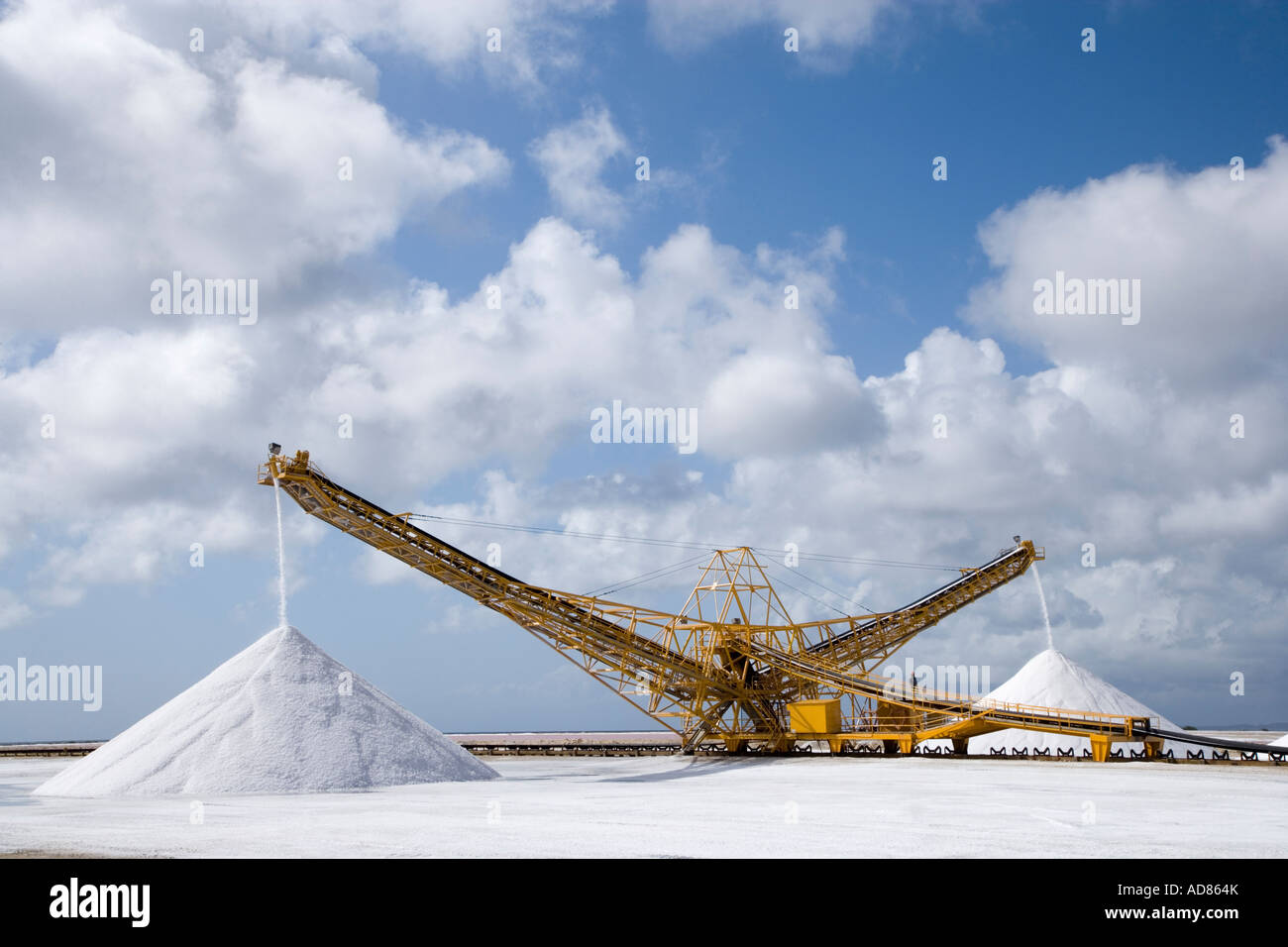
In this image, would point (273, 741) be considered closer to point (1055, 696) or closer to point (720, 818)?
point (720, 818)

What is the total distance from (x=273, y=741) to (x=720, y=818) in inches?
461

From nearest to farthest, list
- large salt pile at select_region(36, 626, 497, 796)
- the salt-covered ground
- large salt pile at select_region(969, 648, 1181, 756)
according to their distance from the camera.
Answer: the salt-covered ground < large salt pile at select_region(36, 626, 497, 796) < large salt pile at select_region(969, 648, 1181, 756)

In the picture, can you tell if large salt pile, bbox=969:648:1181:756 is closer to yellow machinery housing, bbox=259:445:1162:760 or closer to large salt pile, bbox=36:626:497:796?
yellow machinery housing, bbox=259:445:1162:760

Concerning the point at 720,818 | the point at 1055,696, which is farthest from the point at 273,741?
the point at 1055,696

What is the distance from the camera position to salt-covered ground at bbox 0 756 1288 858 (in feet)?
37.9

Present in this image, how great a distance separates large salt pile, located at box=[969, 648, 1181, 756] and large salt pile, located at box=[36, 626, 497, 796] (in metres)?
21.2

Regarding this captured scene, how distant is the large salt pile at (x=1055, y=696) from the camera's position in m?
35.0

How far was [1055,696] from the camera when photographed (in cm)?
3644

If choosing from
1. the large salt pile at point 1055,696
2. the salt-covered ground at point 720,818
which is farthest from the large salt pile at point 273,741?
the large salt pile at point 1055,696

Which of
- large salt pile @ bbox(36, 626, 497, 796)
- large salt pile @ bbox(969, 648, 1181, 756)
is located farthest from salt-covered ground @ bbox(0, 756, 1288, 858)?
large salt pile @ bbox(969, 648, 1181, 756)

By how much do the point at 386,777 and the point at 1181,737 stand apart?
2378cm
